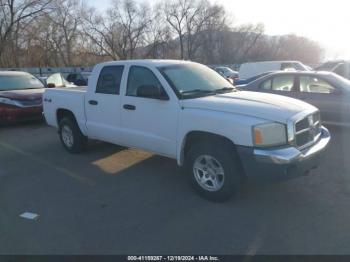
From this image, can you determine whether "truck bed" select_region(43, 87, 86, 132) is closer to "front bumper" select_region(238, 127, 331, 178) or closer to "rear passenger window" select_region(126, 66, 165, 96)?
"rear passenger window" select_region(126, 66, 165, 96)

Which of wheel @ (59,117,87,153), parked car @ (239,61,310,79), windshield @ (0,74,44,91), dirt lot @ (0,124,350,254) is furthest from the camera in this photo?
parked car @ (239,61,310,79)

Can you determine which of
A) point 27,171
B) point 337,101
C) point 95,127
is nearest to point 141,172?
point 95,127

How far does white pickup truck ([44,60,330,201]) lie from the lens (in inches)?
141

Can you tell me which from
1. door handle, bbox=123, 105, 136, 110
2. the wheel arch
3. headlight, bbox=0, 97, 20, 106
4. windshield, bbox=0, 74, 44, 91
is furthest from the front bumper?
windshield, bbox=0, 74, 44, 91

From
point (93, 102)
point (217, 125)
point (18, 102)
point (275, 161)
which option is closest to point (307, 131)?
point (275, 161)

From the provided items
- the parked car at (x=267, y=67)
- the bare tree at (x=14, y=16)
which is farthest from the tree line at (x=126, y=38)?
the parked car at (x=267, y=67)

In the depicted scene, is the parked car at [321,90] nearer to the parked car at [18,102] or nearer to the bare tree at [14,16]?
the parked car at [18,102]

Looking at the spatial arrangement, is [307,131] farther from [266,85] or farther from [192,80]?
[266,85]

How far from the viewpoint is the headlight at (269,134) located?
11.5 feet

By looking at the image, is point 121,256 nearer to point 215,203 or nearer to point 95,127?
point 215,203

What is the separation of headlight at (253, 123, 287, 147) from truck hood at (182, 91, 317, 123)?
92 millimetres

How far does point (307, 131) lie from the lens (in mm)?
3965

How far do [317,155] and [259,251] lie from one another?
1535 millimetres

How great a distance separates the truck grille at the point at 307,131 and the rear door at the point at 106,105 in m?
2.78
